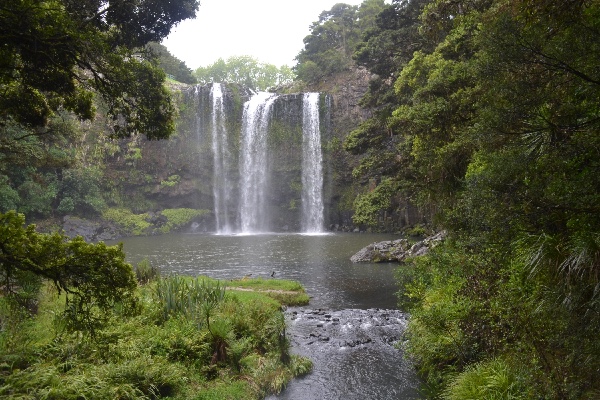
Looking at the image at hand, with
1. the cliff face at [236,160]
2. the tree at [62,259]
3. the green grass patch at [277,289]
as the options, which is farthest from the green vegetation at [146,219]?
the tree at [62,259]

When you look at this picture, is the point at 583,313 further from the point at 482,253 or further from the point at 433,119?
the point at 433,119

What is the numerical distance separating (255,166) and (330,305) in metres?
31.9

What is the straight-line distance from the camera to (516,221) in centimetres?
536

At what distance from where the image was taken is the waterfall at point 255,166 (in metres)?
44.7

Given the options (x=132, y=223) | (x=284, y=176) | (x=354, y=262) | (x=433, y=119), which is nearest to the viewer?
(x=433, y=119)

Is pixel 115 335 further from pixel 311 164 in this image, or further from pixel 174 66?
pixel 174 66

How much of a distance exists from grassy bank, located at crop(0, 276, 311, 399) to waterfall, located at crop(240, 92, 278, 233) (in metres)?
33.7

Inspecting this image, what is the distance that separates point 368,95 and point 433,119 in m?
9.33

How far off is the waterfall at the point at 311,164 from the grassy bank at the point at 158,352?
103ft

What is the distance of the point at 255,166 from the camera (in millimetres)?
45562

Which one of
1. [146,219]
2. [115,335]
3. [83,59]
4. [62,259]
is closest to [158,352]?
[115,335]

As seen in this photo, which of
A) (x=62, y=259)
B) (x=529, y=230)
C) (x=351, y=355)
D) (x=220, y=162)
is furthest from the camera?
(x=220, y=162)

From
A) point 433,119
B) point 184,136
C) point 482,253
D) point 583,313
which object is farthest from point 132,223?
point 583,313

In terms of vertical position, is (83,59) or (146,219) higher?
(83,59)
